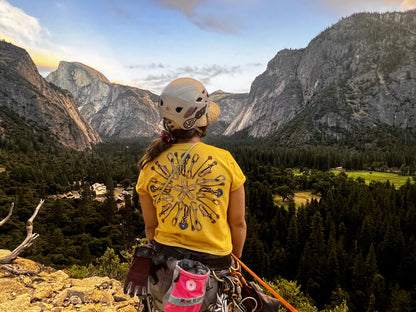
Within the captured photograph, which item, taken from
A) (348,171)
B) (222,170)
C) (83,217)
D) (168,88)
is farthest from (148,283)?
(348,171)

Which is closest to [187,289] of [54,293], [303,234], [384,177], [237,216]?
[237,216]

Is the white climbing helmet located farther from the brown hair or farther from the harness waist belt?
the harness waist belt

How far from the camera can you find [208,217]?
11.2 ft

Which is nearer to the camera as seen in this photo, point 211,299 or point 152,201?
point 211,299

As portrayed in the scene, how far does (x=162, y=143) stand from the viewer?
3.64 meters

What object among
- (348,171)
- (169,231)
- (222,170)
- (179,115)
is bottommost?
(348,171)

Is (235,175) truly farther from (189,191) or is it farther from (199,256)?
(199,256)

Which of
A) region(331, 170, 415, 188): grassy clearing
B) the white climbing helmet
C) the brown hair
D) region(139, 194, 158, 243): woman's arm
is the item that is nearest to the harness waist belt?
region(139, 194, 158, 243): woman's arm

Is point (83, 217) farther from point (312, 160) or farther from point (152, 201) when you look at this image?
point (312, 160)

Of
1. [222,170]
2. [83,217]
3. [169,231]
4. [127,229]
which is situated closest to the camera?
[222,170]

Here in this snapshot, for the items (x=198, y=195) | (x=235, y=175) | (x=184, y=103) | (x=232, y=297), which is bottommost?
(x=232, y=297)

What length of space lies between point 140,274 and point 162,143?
1.71 metres

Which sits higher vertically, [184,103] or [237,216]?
[184,103]

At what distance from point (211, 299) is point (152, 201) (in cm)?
148
